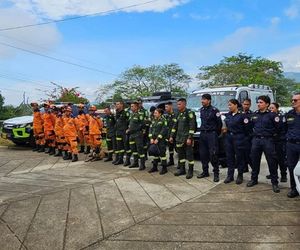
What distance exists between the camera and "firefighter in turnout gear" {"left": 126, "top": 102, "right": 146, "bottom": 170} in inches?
383

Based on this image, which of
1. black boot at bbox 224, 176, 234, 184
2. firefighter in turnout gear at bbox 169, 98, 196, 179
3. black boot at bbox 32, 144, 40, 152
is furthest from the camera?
black boot at bbox 32, 144, 40, 152

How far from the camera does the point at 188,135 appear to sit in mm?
8648

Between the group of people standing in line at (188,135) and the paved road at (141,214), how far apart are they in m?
0.54

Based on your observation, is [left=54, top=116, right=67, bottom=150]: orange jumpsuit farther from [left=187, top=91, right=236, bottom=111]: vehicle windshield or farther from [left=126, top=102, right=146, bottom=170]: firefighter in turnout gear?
[left=187, top=91, right=236, bottom=111]: vehicle windshield

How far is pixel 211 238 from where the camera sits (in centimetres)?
489

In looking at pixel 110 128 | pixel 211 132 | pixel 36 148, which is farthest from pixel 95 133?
pixel 211 132

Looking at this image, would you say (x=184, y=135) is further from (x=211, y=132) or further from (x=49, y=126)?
(x=49, y=126)

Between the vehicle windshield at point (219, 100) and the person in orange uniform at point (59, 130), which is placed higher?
the vehicle windshield at point (219, 100)

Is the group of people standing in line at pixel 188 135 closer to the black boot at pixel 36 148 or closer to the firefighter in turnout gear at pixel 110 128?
the firefighter in turnout gear at pixel 110 128

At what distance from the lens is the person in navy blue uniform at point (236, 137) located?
7758 millimetres

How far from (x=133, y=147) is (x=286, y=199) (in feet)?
14.4

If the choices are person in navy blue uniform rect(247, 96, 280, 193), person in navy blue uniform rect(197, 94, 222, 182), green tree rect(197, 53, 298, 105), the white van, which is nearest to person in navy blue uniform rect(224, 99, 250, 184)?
person in navy blue uniform rect(197, 94, 222, 182)

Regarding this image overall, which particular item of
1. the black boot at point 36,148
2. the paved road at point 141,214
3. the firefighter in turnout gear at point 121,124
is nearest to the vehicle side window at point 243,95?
the firefighter in turnout gear at point 121,124

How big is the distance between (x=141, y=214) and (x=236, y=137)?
9.46ft
